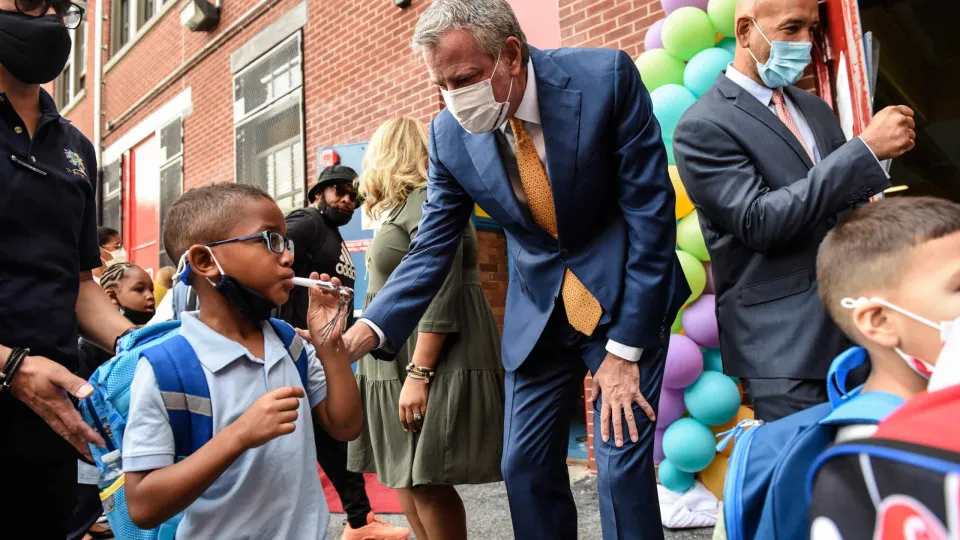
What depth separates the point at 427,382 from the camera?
7.80 feet

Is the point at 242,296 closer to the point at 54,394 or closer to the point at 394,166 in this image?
the point at 54,394

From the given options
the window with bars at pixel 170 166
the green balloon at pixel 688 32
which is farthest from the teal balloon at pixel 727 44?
the window with bars at pixel 170 166

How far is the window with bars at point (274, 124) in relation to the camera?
7.10m

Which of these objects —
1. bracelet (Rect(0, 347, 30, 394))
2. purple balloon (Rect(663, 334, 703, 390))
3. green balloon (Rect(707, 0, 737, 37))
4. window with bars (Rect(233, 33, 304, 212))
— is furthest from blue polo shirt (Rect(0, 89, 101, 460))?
window with bars (Rect(233, 33, 304, 212))

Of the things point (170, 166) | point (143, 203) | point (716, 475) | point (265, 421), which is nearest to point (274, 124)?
point (170, 166)

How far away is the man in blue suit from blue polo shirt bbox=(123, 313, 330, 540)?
14.2 inches

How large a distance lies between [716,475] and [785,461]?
7.02 ft

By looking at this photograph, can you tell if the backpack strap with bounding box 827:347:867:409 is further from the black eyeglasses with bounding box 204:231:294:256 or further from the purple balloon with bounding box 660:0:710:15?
the purple balloon with bounding box 660:0:710:15

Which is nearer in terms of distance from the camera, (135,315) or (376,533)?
(376,533)

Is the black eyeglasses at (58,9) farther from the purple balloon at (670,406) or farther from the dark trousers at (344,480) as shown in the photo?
the purple balloon at (670,406)

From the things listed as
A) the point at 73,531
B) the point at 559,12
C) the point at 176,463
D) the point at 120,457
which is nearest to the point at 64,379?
the point at 120,457

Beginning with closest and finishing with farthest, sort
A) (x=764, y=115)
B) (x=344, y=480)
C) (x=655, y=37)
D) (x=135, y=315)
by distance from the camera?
(x=764, y=115) → (x=344, y=480) → (x=655, y=37) → (x=135, y=315)

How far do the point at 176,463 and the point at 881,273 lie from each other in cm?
141

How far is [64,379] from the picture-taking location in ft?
4.81
